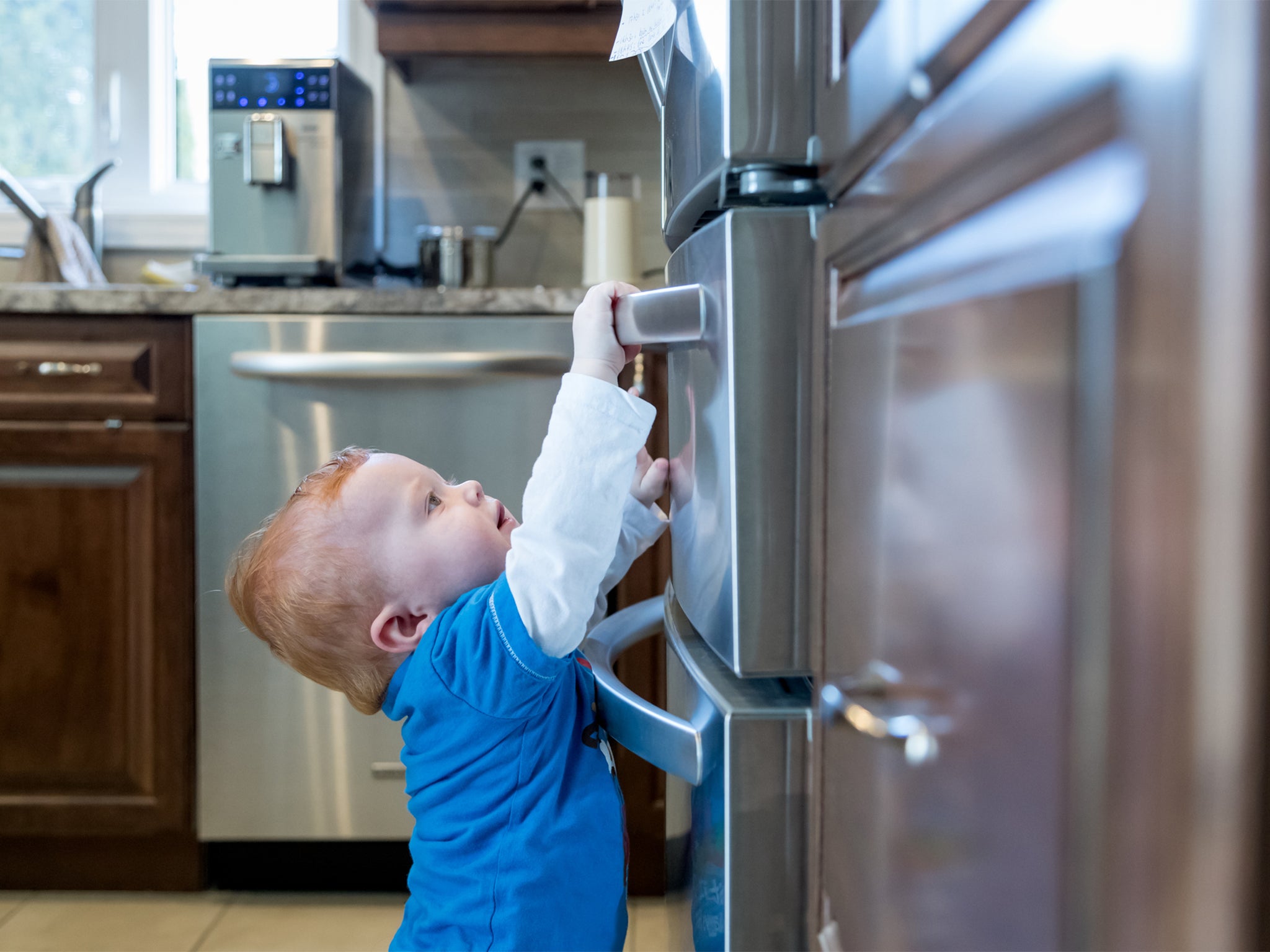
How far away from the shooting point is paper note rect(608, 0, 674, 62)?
0.68 meters

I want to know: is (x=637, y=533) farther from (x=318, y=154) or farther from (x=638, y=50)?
(x=318, y=154)

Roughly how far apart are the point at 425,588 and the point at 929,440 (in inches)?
23.4

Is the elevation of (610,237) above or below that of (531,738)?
above

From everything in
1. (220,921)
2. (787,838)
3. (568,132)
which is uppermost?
(568,132)

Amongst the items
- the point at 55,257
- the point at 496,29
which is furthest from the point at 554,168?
the point at 55,257

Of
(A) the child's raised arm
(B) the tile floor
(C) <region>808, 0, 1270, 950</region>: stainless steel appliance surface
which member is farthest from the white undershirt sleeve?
(B) the tile floor

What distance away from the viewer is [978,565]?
0.32m

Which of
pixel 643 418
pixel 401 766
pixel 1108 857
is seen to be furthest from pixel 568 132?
pixel 1108 857

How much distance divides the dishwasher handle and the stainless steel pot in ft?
1.51

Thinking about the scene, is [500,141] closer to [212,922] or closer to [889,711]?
[212,922]

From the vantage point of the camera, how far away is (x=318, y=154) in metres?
1.86

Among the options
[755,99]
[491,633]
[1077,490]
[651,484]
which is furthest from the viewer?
[651,484]

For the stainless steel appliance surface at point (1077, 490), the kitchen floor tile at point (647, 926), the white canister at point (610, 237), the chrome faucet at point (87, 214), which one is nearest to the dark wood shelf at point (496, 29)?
the white canister at point (610, 237)

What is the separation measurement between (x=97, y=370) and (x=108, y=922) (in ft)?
2.72
